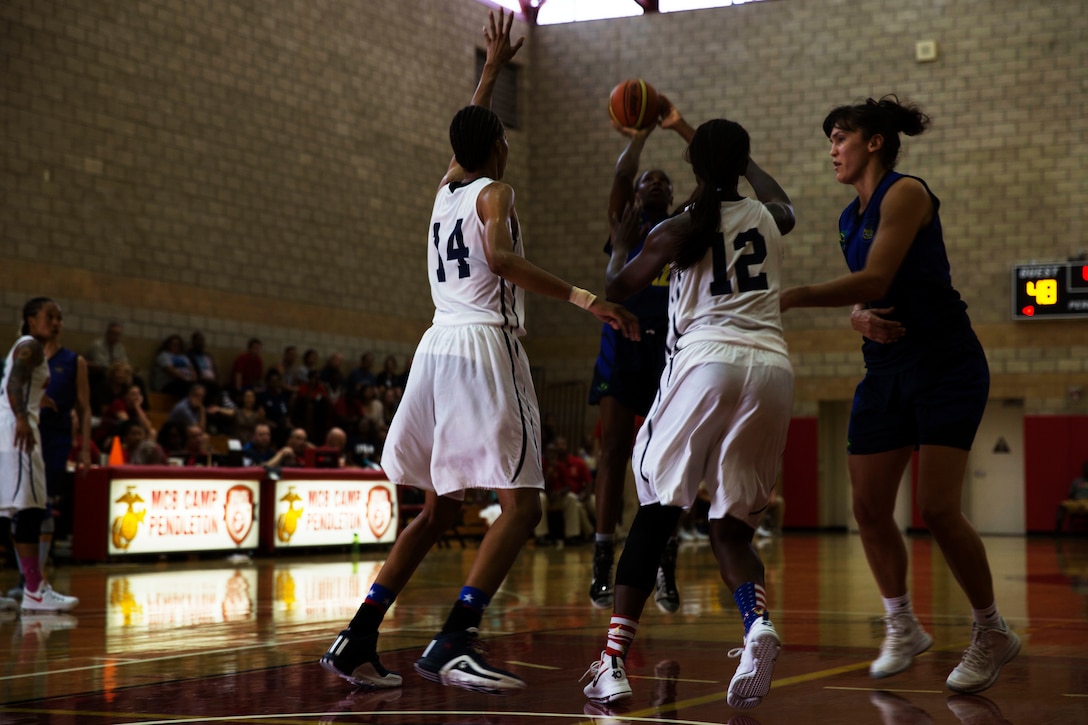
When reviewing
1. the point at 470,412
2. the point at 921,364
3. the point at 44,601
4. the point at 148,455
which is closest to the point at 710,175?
the point at 921,364

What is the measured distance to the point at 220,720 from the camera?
136 inches

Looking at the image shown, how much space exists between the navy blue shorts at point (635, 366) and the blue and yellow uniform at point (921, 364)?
6.14ft

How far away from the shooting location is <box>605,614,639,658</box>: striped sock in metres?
3.70

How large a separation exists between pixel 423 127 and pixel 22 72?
7487 mm

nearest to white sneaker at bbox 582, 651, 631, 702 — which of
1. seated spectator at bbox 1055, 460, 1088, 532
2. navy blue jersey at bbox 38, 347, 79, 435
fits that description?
navy blue jersey at bbox 38, 347, 79, 435

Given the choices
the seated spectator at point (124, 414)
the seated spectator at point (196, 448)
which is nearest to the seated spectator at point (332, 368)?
the seated spectator at point (124, 414)

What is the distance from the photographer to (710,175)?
12.7 ft

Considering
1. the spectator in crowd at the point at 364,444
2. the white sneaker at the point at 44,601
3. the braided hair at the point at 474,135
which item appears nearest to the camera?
the braided hair at the point at 474,135

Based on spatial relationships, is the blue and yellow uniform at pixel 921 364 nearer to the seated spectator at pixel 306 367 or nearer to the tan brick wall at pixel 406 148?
the tan brick wall at pixel 406 148

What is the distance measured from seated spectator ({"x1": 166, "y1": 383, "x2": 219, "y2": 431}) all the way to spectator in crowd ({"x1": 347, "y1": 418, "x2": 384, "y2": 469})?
1.88 metres

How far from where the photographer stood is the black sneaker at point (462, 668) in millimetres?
3752

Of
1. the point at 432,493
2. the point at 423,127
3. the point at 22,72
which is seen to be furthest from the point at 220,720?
the point at 423,127

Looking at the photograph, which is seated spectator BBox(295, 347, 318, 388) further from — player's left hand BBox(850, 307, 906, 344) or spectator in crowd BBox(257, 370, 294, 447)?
player's left hand BBox(850, 307, 906, 344)

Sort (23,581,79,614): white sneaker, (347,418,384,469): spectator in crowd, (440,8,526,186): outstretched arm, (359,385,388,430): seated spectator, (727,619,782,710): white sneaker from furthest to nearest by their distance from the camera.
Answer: (359,385,388,430): seated spectator, (347,418,384,469): spectator in crowd, (23,581,79,614): white sneaker, (440,8,526,186): outstretched arm, (727,619,782,710): white sneaker
